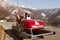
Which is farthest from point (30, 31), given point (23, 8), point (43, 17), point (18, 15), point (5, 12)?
point (5, 12)

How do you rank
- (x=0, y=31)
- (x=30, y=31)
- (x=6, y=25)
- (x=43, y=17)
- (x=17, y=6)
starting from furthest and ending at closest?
(x=6, y=25) → (x=17, y=6) → (x=43, y=17) → (x=30, y=31) → (x=0, y=31)

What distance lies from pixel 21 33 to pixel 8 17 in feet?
8.40

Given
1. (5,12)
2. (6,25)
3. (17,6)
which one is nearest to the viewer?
(17,6)

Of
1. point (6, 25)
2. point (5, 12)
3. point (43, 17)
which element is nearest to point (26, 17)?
point (43, 17)

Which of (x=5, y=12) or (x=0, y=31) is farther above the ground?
(x=5, y=12)

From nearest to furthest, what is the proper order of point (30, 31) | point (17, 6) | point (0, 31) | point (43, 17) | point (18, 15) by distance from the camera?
point (0, 31), point (30, 31), point (43, 17), point (18, 15), point (17, 6)

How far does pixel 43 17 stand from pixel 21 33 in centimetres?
54

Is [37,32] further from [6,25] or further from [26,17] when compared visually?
[6,25]

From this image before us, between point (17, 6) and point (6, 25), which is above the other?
point (17, 6)

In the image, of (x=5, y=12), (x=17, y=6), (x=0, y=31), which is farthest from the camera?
(x=5, y=12)

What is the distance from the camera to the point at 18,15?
4.74 m

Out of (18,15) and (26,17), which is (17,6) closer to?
(18,15)

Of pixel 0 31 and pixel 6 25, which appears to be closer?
pixel 0 31

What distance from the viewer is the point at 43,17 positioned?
4258 mm
